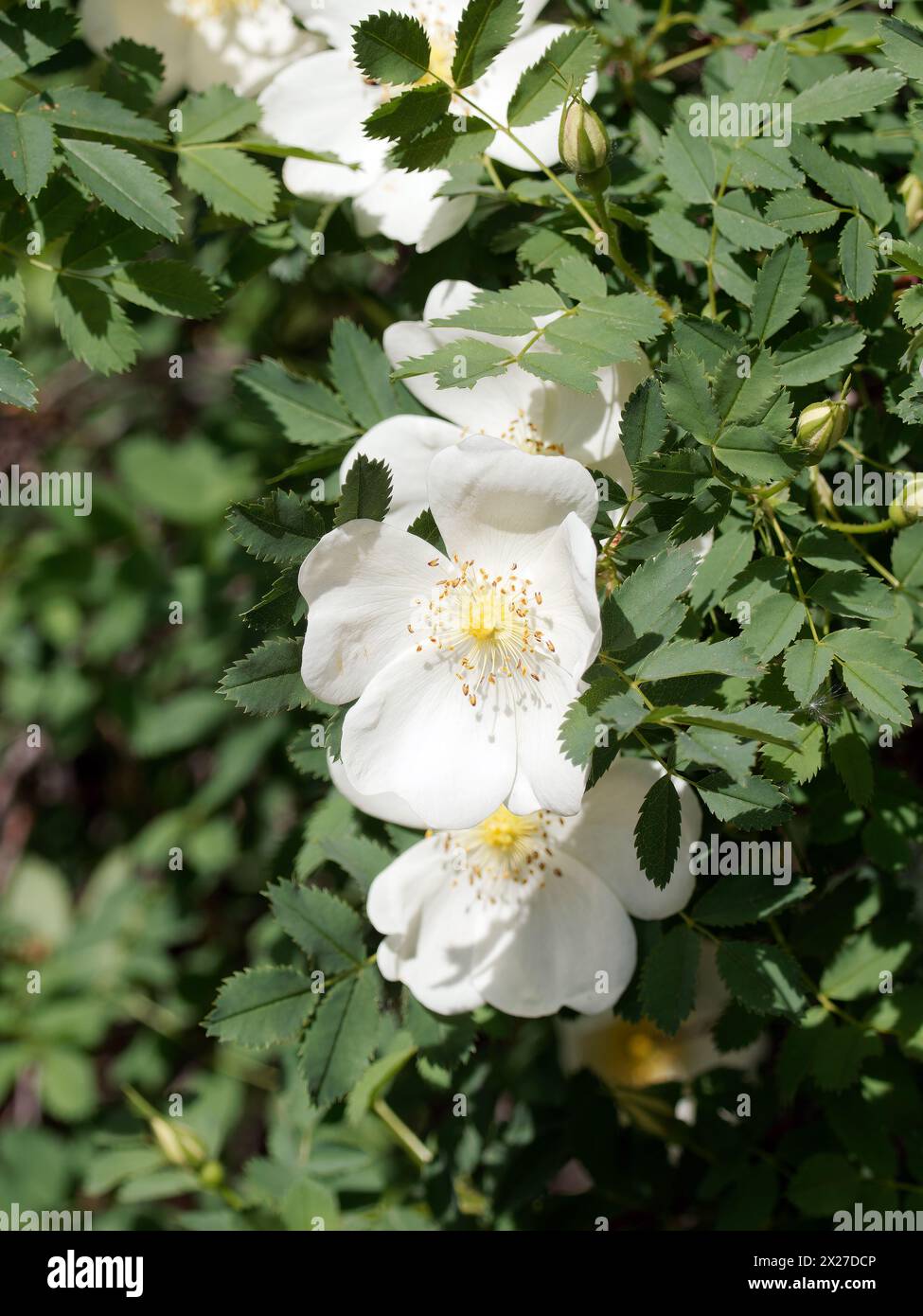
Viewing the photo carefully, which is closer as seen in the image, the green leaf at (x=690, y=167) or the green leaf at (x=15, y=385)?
the green leaf at (x=15, y=385)

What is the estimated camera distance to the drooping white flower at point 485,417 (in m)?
1.29

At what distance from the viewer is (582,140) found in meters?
1.16

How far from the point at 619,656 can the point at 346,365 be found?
0.61 m

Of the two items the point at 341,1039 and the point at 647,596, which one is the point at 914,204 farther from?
the point at 341,1039

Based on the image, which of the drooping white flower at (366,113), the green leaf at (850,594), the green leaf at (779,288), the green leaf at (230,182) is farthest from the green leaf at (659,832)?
the green leaf at (230,182)

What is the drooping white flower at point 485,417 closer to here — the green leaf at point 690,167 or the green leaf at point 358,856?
the green leaf at point 690,167

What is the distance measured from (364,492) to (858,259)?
1.90ft

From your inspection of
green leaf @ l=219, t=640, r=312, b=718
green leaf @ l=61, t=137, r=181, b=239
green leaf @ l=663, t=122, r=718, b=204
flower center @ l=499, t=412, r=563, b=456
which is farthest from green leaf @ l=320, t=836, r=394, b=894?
green leaf @ l=663, t=122, r=718, b=204

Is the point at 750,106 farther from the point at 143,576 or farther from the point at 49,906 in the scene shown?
the point at 49,906

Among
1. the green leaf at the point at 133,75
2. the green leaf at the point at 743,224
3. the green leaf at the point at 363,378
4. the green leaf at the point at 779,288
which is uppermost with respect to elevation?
the green leaf at the point at 133,75

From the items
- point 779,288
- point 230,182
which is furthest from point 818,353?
point 230,182

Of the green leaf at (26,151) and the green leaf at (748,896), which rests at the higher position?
the green leaf at (26,151)

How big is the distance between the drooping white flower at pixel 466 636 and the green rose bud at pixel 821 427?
0.23 metres

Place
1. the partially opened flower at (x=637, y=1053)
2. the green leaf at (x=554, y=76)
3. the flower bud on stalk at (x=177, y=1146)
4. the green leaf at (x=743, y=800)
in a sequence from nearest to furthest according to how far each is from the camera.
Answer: the green leaf at (x=743, y=800)
the green leaf at (x=554, y=76)
the flower bud on stalk at (x=177, y=1146)
the partially opened flower at (x=637, y=1053)
